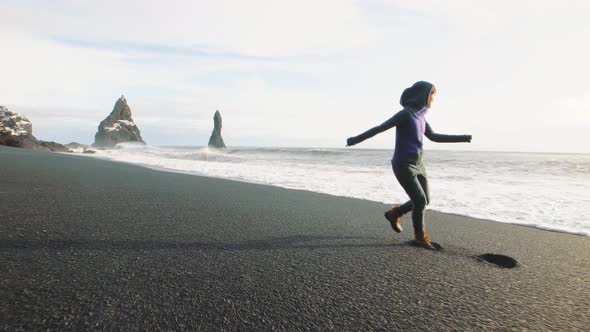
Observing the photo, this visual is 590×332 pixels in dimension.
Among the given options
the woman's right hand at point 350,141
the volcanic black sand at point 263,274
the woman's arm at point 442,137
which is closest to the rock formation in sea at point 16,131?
the volcanic black sand at point 263,274

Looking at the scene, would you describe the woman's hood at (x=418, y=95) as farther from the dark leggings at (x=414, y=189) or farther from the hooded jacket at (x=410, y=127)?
the dark leggings at (x=414, y=189)

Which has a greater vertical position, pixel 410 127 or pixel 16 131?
pixel 16 131

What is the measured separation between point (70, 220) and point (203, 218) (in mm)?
1341

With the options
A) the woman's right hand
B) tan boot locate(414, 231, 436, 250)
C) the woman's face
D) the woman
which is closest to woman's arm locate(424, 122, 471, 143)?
the woman

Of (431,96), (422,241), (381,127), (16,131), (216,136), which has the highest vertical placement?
(216,136)

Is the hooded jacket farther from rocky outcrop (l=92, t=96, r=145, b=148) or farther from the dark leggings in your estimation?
rocky outcrop (l=92, t=96, r=145, b=148)

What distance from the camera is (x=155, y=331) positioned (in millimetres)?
1287

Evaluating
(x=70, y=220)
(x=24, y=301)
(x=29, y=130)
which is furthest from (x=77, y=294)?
(x=29, y=130)

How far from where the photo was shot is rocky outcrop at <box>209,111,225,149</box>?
7550 centimetres

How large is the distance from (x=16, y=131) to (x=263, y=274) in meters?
35.6

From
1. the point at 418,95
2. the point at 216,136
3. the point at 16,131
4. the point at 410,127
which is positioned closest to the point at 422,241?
the point at 410,127

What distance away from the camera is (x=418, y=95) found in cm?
322

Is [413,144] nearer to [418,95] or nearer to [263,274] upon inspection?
[418,95]

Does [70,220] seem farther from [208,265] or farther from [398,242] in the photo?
[398,242]
